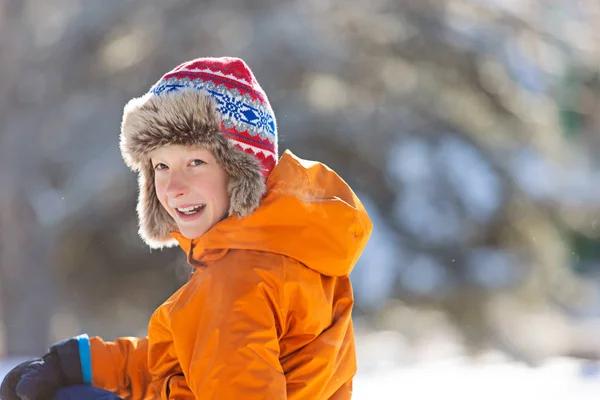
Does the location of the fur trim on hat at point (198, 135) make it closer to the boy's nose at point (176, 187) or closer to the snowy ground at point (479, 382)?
the boy's nose at point (176, 187)

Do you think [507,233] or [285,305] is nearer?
[285,305]

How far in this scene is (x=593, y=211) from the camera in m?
5.70

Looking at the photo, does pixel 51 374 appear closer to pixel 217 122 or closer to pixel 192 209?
pixel 192 209

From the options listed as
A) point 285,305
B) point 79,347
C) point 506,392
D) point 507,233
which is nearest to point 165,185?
point 285,305

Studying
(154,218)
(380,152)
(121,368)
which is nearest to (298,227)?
(154,218)

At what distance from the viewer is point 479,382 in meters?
2.94

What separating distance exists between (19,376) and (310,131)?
3297mm

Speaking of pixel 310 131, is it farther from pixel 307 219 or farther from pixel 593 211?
pixel 307 219

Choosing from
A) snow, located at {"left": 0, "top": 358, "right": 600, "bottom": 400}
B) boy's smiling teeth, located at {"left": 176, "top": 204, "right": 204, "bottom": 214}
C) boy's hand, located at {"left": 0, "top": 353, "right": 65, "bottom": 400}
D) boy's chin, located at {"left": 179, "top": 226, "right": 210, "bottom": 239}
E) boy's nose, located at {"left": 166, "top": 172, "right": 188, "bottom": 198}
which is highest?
boy's nose, located at {"left": 166, "top": 172, "right": 188, "bottom": 198}

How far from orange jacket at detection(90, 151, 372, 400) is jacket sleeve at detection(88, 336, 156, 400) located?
0.42 ft

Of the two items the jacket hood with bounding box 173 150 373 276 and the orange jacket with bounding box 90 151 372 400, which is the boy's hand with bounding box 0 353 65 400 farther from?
the jacket hood with bounding box 173 150 373 276

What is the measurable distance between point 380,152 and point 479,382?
7.79 feet

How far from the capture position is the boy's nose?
1.41m

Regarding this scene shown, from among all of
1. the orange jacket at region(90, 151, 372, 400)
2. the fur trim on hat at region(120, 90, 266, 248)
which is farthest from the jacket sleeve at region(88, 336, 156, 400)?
the fur trim on hat at region(120, 90, 266, 248)
